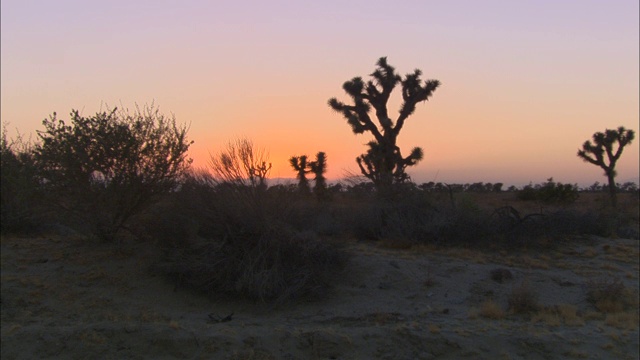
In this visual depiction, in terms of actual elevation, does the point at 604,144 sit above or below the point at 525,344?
above

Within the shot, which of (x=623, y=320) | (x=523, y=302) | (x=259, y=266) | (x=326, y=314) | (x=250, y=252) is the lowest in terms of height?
(x=623, y=320)

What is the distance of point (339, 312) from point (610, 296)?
232 inches

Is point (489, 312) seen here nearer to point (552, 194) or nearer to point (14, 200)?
point (14, 200)

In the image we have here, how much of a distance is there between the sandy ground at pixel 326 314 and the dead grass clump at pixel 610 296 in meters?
0.12

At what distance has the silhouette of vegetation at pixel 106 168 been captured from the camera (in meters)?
12.9

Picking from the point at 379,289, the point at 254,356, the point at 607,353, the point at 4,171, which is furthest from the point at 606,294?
the point at 4,171

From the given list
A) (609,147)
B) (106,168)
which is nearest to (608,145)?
(609,147)

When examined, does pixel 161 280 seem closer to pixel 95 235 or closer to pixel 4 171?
pixel 95 235

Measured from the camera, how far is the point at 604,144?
35.4 metres

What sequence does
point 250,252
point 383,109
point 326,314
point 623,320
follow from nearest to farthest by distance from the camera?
1. point 326,314
2. point 623,320
3. point 250,252
4. point 383,109

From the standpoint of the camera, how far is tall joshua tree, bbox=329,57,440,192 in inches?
1030

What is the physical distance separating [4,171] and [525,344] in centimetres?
1653

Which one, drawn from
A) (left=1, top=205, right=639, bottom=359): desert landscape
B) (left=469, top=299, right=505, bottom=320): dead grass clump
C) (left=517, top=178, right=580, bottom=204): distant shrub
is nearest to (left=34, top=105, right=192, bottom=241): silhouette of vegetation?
(left=1, top=205, right=639, bottom=359): desert landscape

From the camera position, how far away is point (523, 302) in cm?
1127
